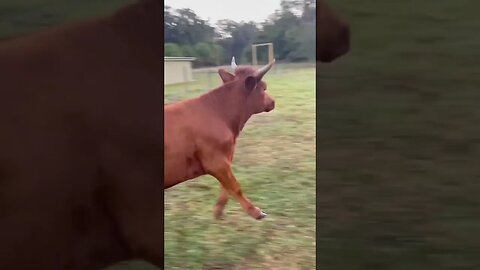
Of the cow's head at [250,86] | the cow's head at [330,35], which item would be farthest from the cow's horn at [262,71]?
the cow's head at [330,35]

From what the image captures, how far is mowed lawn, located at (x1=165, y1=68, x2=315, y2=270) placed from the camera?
1977 millimetres

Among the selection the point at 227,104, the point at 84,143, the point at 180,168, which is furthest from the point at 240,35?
the point at 84,143

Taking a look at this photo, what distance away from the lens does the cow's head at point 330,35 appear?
6.23 feet

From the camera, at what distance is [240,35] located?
6.59ft

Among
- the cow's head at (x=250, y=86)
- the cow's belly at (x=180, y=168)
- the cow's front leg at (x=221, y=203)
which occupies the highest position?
the cow's head at (x=250, y=86)

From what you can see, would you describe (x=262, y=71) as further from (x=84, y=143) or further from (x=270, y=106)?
(x=84, y=143)

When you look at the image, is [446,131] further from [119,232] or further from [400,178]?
[119,232]

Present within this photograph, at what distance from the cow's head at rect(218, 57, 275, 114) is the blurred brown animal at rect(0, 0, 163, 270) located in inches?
9.3

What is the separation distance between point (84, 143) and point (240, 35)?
0.61m

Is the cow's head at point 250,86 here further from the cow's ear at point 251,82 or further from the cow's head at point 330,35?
the cow's head at point 330,35

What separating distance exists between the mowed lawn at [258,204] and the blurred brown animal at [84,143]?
3.1 inches

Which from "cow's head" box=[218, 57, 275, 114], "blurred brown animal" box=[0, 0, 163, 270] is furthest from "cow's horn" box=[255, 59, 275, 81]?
"blurred brown animal" box=[0, 0, 163, 270]

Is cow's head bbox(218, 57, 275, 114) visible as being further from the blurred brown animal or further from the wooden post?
the blurred brown animal

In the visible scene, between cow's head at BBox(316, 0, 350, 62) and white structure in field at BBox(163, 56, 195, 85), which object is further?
white structure in field at BBox(163, 56, 195, 85)
